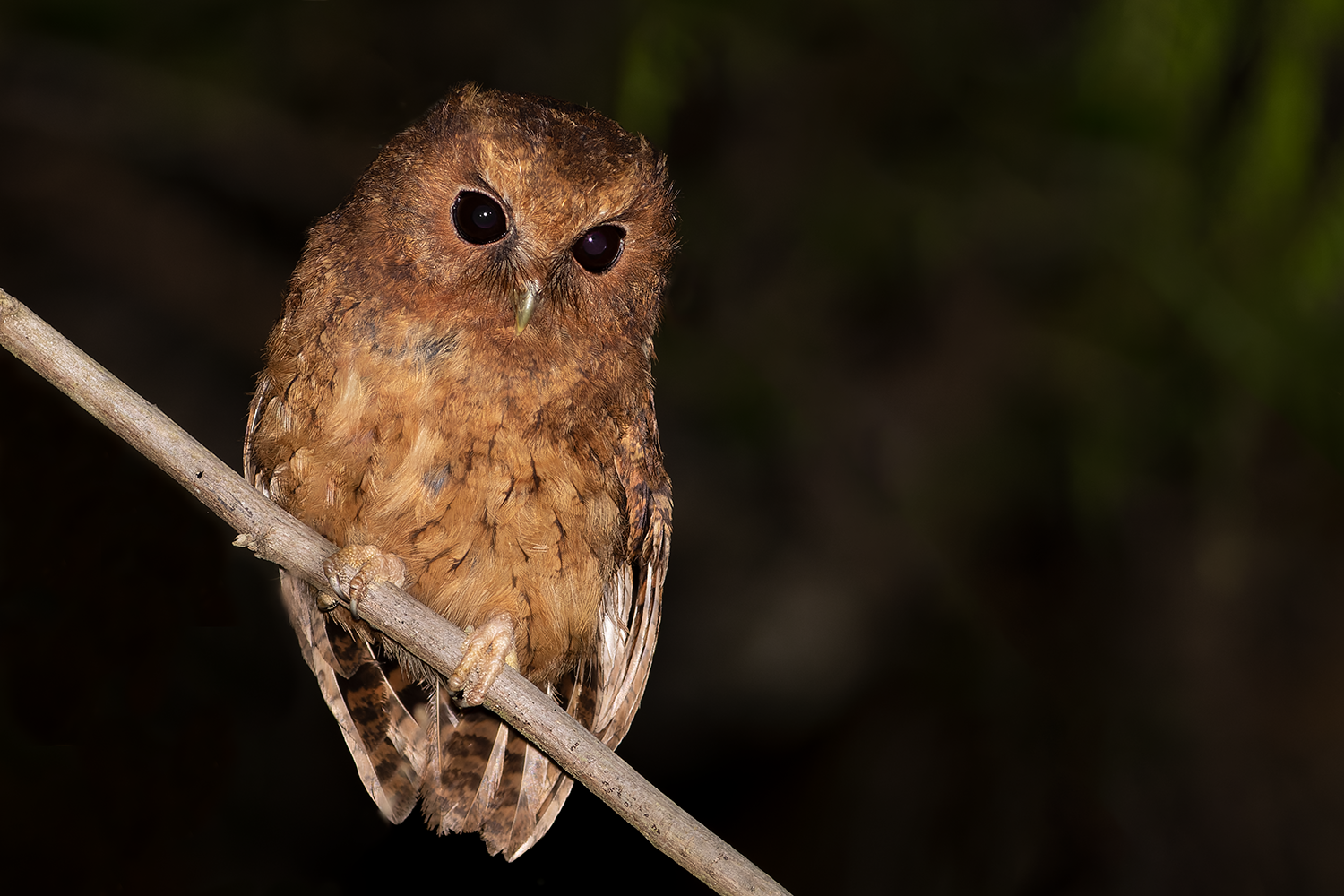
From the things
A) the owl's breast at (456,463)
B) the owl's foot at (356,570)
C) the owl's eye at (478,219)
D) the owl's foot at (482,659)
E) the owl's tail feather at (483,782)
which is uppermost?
the owl's eye at (478,219)

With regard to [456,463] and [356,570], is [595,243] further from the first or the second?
[356,570]

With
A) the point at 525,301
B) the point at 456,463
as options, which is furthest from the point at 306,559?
the point at 525,301

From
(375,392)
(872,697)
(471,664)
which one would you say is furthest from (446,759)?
(872,697)

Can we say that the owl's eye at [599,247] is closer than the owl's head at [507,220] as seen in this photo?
No

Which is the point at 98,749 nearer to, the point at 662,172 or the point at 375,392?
the point at 375,392

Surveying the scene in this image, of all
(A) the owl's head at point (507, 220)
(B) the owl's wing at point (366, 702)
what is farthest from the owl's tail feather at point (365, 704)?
(A) the owl's head at point (507, 220)

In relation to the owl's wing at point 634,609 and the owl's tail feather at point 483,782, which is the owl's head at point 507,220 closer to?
the owl's wing at point 634,609

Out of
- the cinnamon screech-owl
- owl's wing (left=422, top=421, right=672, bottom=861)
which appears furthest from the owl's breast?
owl's wing (left=422, top=421, right=672, bottom=861)
